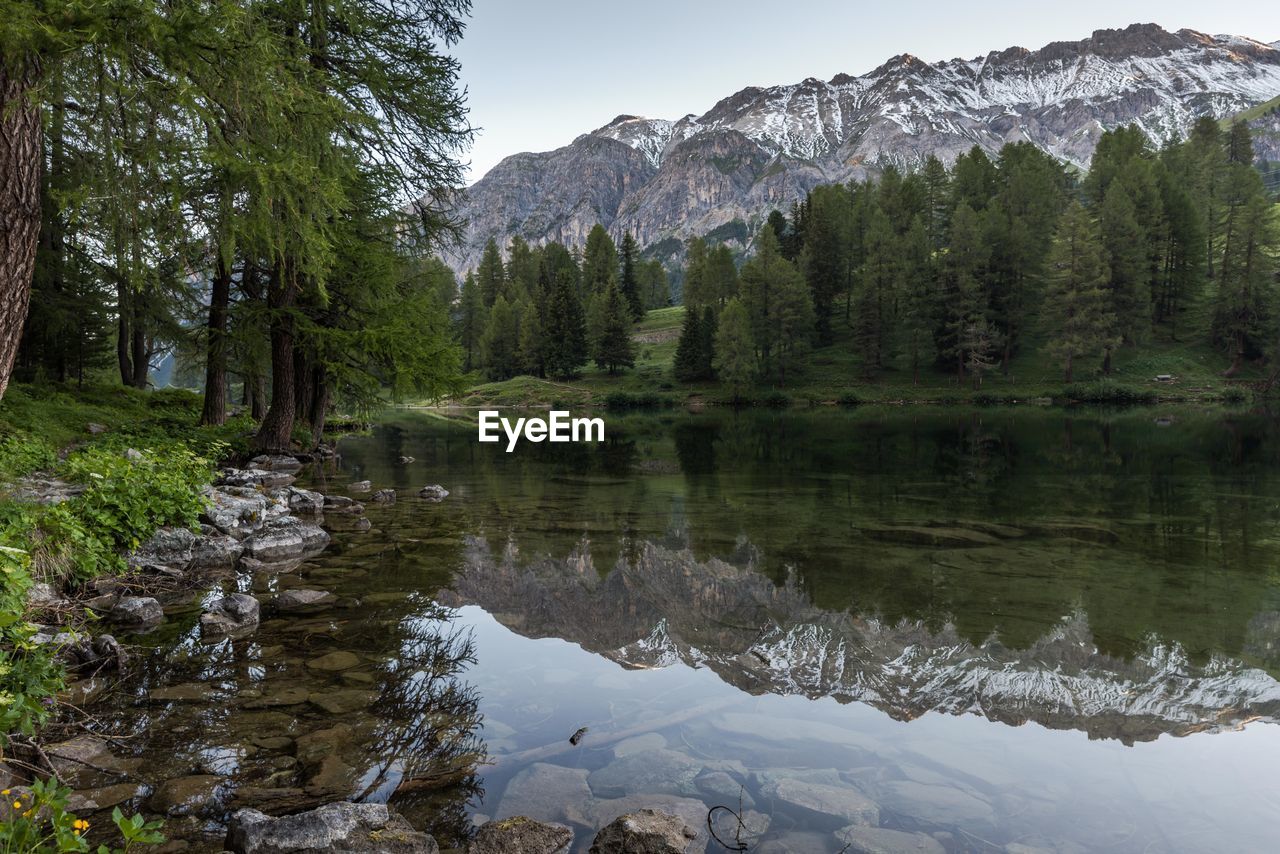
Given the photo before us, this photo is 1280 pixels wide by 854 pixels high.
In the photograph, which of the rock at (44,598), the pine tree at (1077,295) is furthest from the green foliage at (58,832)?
the pine tree at (1077,295)

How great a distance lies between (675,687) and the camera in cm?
652

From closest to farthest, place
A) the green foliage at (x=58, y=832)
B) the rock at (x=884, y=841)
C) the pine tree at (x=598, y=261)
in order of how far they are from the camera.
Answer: the green foliage at (x=58, y=832) < the rock at (x=884, y=841) < the pine tree at (x=598, y=261)

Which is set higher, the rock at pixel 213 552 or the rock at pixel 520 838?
the rock at pixel 213 552

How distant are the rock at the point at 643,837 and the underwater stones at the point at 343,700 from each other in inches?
107

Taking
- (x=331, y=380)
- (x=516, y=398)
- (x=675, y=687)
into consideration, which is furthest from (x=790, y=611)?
(x=516, y=398)

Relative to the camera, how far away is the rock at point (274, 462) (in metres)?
19.3

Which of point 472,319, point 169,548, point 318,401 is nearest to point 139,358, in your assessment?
point 318,401

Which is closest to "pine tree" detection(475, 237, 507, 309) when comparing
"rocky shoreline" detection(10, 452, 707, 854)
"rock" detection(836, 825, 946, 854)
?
"rocky shoreline" detection(10, 452, 707, 854)

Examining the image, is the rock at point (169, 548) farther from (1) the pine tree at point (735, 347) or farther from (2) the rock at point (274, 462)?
(1) the pine tree at point (735, 347)

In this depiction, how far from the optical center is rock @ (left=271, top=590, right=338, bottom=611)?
27.2 ft

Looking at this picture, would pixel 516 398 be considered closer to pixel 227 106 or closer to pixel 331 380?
pixel 331 380

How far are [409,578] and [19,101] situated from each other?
670cm

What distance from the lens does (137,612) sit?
755 centimetres

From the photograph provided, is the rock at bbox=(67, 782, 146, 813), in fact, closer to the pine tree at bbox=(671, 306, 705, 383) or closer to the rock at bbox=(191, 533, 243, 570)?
the rock at bbox=(191, 533, 243, 570)
